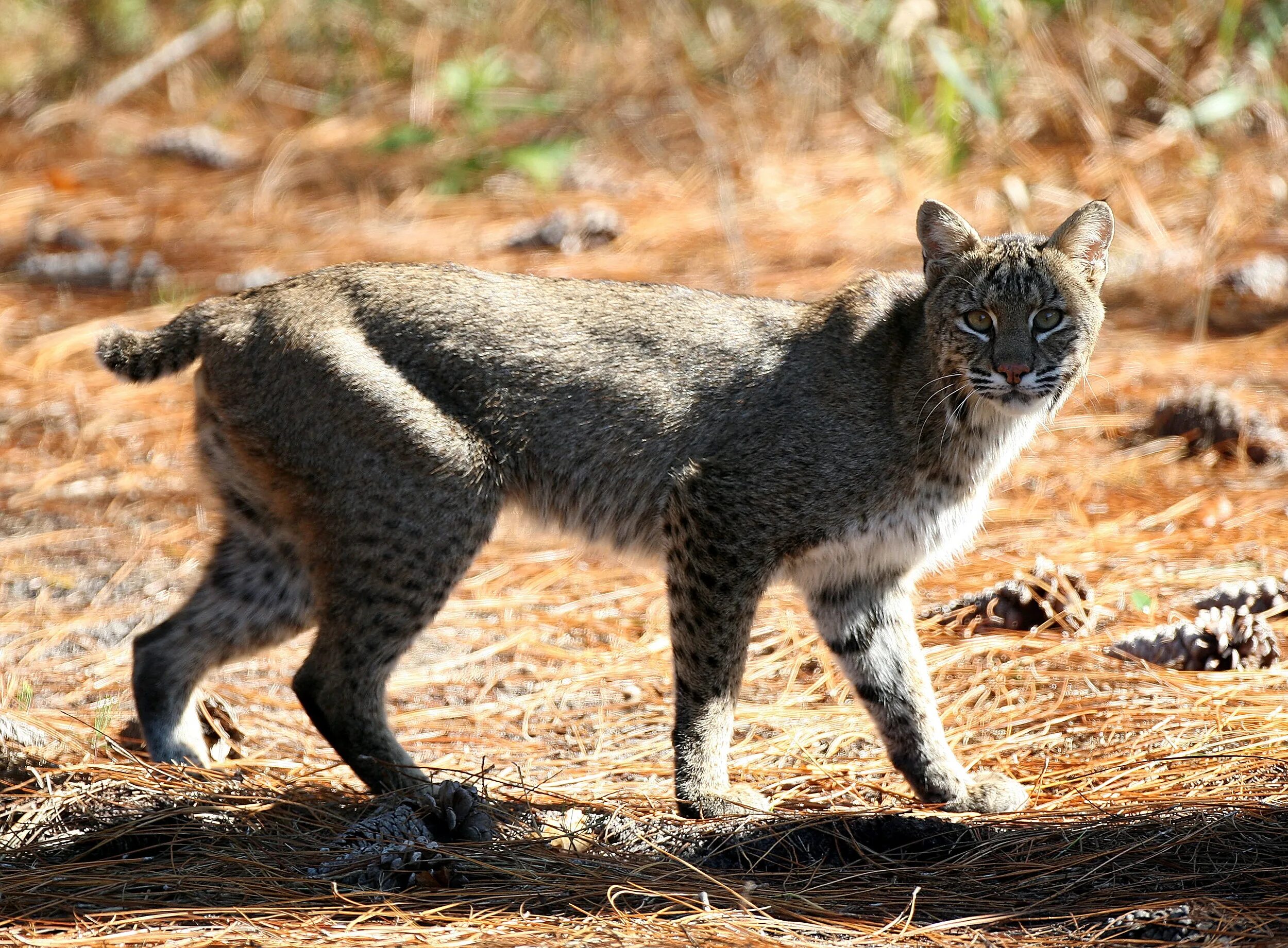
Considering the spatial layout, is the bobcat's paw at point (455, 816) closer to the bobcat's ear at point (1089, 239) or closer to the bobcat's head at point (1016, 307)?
the bobcat's head at point (1016, 307)

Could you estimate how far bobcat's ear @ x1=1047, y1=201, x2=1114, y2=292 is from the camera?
12.4ft

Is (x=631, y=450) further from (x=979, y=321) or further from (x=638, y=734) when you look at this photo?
(x=979, y=321)

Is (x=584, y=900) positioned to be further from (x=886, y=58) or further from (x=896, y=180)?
(x=886, y=58)

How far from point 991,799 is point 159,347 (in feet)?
8.94

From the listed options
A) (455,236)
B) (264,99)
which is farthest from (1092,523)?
(264,99)

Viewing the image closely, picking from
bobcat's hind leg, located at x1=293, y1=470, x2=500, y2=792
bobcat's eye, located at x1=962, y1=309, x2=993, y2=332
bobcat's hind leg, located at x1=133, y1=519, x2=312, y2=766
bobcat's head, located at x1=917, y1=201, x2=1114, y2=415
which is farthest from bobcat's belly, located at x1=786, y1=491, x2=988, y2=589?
bobcat's hind leg, located at x1=133, y1=519, x2=312, y2=766

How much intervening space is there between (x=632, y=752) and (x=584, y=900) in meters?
1.24

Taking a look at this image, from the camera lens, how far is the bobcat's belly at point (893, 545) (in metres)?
3.76

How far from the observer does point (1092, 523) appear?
5.25 meters

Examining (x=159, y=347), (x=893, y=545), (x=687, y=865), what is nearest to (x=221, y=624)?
(x=159, y=347)

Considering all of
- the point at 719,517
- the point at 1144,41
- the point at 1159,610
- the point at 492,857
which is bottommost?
the point at 1159,610

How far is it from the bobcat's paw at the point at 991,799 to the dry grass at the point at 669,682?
0.26 ft

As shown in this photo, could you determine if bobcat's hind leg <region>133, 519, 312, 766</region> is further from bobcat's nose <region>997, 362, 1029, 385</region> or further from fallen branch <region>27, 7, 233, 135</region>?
fallen branch <region>27, 7, 233, 135</region>

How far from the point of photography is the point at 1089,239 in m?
3.84
